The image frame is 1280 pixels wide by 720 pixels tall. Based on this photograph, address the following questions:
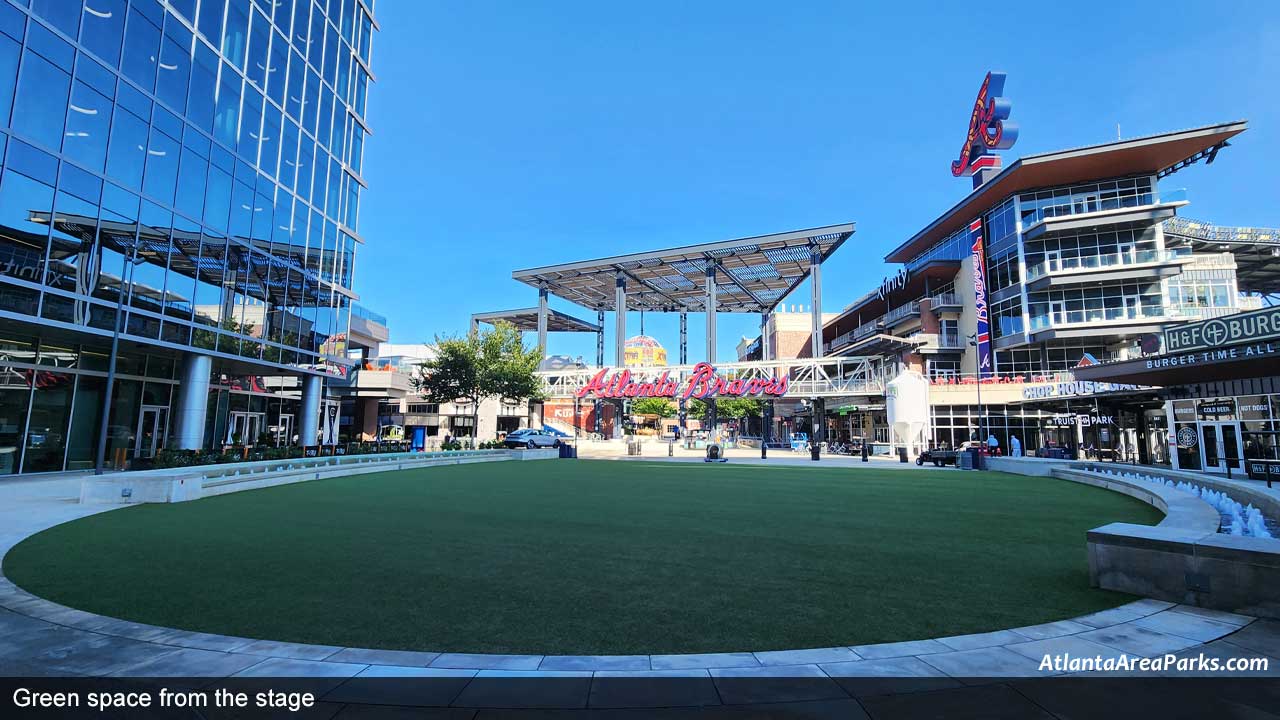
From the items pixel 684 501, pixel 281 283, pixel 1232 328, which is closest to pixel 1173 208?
pixel 1232 328

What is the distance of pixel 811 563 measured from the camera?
24.9 feet

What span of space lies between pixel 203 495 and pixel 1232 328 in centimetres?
2955

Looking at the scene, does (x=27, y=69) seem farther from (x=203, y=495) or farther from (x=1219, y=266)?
(x=1219, y=266)

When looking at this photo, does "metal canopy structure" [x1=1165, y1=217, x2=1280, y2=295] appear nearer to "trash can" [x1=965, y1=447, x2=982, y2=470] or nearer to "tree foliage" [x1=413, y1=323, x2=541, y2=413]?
"trash can" [x1=965, y1=447, x2=982, y2=470]

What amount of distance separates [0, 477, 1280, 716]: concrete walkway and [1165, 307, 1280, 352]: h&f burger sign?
652 inches

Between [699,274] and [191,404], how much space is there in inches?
2074

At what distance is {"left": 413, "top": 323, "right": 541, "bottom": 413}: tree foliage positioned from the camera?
3831cm

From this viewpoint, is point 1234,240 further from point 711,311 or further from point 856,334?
point 711,311

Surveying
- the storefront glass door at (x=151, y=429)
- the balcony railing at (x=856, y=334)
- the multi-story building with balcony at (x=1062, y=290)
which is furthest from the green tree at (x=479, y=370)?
the balcony railing at (x=856, y=334)

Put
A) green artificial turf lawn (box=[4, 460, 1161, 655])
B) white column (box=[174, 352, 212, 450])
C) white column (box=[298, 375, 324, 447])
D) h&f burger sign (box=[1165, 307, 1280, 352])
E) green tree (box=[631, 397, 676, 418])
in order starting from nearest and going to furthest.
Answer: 1. green artificial turf lawn (box=[4, 460, 1161, 655])
2. h&f burger sign (box=[1165, 307, 1280, 352])
3. white column (box=[174, 352, 212, 450])
4. white column (box=[298, 375, 324, 447])
5. green tree (box=[631, 397, 676, 418])

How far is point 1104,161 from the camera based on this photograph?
41844mm

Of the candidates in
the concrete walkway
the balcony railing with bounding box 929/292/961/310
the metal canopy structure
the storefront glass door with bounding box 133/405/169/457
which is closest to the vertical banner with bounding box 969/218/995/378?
the balcony railing with bounding box 929/292/961/310

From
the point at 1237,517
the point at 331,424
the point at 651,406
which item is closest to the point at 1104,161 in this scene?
the point at 1237,517

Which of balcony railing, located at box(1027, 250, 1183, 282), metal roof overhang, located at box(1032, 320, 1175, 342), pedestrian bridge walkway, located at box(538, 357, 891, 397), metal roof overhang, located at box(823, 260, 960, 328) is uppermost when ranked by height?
metal roof overhang, located at box(823, 260, 960, 328)
